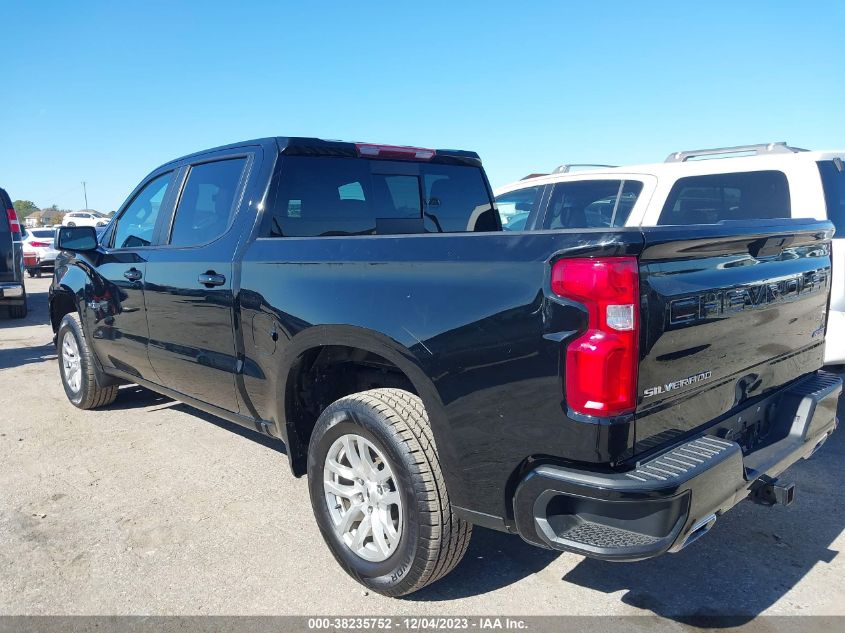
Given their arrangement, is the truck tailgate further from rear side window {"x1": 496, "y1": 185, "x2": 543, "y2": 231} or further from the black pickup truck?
rear side window {"x1": 496, "y1": 185, "x2": 543, "y2": 231}

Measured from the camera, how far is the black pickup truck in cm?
204

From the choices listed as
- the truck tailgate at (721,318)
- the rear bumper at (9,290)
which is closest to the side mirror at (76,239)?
the truck tailgate at (721,318)

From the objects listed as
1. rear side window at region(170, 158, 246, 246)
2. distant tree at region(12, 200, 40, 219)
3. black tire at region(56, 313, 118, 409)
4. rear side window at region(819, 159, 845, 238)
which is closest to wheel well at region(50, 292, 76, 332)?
black tire at region(56, 313, 118, 409)

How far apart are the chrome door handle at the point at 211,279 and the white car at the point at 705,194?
313 cm

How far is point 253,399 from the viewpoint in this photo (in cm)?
341

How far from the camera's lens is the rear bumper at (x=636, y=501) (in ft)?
6.58

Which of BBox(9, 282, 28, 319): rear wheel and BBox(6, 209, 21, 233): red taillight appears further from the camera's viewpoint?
BBox(9, 282, 28, 319): rear wheel

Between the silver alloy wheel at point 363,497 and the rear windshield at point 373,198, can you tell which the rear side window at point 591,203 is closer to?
the rear windshield at point 373,198

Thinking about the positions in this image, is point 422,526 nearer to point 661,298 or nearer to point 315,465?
point 315,465

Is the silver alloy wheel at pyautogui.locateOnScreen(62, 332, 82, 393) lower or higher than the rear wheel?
higher

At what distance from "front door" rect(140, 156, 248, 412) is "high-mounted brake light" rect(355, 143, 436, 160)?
0.67m

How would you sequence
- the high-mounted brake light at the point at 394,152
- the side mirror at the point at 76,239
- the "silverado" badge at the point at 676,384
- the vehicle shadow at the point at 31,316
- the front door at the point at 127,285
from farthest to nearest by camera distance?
A: the vehicle shadow at the point at 31,316 < the side mirror at the point at 76,239 < the front door at the point at 127,285 < the high-mounted brake light at the point at 394,152 < the "silverado" badge at the point at 676,384

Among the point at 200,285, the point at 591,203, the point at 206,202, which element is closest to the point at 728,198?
the point at 591,203

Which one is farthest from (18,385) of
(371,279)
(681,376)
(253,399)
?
(681,376)
